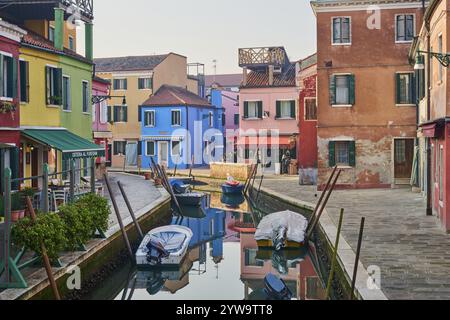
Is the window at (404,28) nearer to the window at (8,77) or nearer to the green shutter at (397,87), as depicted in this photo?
the green shutter at (397,87)

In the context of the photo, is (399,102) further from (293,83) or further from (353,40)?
(293,83)

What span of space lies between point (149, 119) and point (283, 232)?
107 ft

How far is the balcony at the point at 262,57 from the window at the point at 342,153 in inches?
670

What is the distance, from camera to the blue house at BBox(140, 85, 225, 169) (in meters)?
50.9

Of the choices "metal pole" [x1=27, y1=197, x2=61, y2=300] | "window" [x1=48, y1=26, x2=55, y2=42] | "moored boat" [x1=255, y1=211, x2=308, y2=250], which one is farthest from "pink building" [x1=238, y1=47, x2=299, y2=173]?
"metal pole" [x1=27, y1=197, x2=61, y2=300]

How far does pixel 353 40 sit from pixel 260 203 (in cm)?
895

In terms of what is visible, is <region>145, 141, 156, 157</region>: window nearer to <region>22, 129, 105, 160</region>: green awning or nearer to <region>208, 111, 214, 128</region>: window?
<region>208, 111, 214, 128</region>: window

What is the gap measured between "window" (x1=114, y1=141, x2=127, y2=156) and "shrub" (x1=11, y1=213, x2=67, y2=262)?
40.2 metres

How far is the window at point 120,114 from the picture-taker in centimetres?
5347

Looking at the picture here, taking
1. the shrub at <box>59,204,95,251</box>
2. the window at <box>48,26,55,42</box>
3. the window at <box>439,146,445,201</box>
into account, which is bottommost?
the shrub at <box>59,204,95,251</box>

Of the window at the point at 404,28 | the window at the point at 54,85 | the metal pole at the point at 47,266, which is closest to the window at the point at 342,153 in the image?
the window at the point at 404,28

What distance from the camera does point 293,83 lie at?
45281 mm

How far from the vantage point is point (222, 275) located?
1892 cm

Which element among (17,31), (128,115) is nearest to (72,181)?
(17,31)
